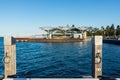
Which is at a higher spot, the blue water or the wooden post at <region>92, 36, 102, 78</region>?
the wooden post at <region>92, 36, 102, 78</region>

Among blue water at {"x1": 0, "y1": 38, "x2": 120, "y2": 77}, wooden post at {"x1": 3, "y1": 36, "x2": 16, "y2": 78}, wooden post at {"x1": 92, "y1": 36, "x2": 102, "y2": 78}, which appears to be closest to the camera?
wooden post at {"x1": 92, "y1": 36, "x2": 102, "y2": 78}

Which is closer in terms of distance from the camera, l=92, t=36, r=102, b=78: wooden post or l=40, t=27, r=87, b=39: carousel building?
l=92, t=36, r=102, b=78: wooden post

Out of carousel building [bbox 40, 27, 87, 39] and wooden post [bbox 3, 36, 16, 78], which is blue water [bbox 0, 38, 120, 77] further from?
carousel building [bbox 40, 27, 87, 39]

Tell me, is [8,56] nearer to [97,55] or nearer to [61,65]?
[97,55]

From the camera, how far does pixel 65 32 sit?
429ft

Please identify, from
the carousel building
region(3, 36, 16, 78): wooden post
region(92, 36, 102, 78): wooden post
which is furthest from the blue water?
the carousel building

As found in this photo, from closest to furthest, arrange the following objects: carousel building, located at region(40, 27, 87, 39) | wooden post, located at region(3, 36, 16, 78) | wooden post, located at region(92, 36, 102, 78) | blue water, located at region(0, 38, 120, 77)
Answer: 1. wooden post, located at region(92, 36, 102, 78)
2. wooden post, located at region(3, 36, 16, 78)
3. blue water, located at region(0, 38, 120, 77)
4. carousel building, located at region(40, 27, 87, 39)

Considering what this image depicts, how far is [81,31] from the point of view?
131 m

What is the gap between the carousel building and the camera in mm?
125500

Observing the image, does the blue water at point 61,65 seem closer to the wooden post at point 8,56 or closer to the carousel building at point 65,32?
the wooden post at point 8,56

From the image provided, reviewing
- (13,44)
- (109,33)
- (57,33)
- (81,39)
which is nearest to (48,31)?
(57,33)

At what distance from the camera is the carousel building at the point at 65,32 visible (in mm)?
125500

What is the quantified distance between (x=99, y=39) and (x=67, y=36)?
397ft

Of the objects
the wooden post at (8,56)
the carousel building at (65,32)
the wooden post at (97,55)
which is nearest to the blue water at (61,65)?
the wooden post at (8,56)
